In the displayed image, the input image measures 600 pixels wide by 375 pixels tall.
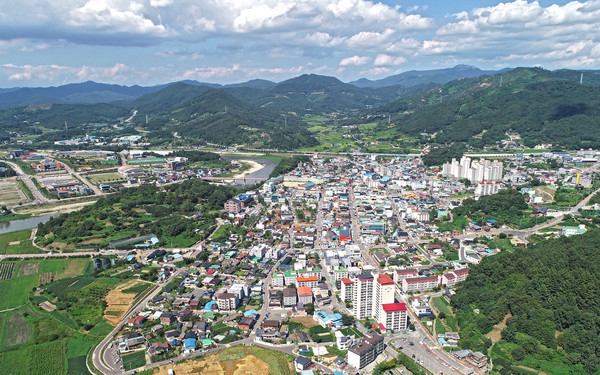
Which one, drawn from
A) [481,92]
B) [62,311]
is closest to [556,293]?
[62,311]

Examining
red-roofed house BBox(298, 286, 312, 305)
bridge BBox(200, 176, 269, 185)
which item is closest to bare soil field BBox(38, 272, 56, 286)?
red-roofed house BBox(298, 286, 312, 305)

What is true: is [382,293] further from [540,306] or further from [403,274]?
[540,306]

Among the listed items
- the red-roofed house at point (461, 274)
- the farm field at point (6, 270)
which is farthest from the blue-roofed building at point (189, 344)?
the farm field at point (6, 270)

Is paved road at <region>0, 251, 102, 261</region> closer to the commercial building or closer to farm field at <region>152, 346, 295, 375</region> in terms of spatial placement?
farm field at <region>152, 346, 295, 375</region>

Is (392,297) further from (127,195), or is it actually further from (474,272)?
(127,195)

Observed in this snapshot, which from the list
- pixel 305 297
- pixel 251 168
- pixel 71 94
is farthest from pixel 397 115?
pixel 71 94
